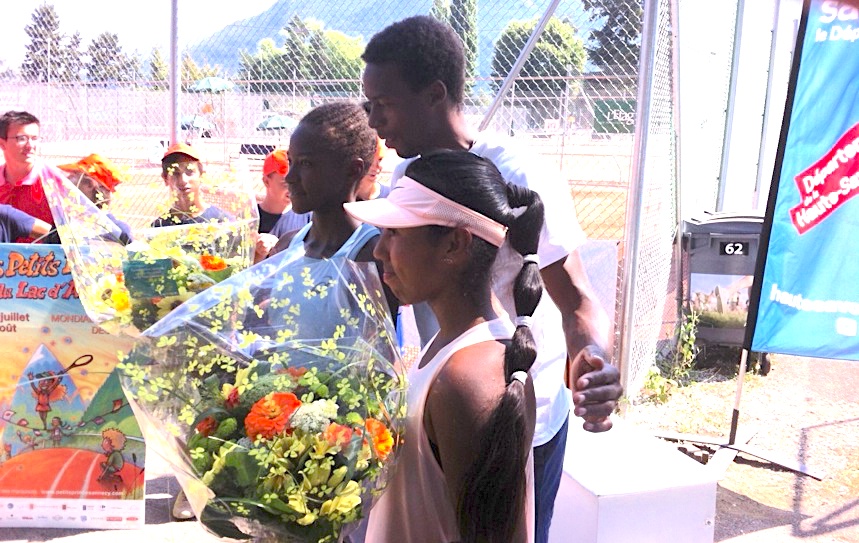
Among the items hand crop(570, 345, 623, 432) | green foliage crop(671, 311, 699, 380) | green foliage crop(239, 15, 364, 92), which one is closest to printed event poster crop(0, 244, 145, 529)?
hand crop(570, 345, 623, 432)

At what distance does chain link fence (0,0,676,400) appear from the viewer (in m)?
5.97

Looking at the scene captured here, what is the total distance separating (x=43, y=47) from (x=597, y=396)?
8.10 meters

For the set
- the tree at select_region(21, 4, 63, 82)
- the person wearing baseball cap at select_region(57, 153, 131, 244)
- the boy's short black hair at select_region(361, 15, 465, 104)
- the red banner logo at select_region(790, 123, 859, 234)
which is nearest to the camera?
the boy's short black hair at select_region(361, 15, 465, 104)

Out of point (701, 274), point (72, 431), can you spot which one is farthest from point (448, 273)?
point (701, 274)

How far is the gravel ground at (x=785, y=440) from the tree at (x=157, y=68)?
4.72 m

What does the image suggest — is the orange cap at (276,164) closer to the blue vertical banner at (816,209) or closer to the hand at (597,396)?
the blue vertical banner at (816,209)

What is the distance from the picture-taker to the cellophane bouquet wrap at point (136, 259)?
7.30ft

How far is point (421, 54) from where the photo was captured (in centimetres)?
233

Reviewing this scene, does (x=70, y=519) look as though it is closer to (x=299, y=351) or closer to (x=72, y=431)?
(x=72, y=431)

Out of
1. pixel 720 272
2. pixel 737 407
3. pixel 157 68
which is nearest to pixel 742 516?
pixel 737 407

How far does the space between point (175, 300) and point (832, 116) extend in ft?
13.1

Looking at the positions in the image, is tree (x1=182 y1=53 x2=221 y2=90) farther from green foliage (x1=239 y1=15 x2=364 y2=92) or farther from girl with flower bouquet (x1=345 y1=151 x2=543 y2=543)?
girl with flower bouquet (x1=345 y1=151 x2=543 y2=543)

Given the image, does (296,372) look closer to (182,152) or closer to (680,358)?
(182,152)

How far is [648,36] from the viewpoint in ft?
15.5
